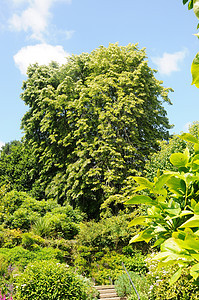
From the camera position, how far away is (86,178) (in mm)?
12352

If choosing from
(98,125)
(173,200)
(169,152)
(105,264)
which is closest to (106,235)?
(105,264)

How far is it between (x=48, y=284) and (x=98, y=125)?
8704mm

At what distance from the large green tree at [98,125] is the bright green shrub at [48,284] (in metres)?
5.41

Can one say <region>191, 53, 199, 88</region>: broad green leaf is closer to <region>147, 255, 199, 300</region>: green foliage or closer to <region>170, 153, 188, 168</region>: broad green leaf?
<region>170, 153, 188, 168</region>: broad green leaf

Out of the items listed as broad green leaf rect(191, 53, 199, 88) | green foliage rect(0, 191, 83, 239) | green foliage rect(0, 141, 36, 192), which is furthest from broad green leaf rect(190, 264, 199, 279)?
green foliage rect(0, 141, 36, 192)

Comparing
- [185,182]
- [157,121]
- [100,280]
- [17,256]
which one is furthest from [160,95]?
[185,182]

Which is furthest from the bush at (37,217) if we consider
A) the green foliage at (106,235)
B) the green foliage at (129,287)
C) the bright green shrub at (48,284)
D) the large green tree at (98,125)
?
the bright green shrub at (48,284)

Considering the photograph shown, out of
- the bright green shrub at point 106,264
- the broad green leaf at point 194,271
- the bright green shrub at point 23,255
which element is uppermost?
the broad green leaf at point 194,271

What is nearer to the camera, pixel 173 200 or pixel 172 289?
pixel 173 200

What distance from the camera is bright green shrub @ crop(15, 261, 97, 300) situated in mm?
5434

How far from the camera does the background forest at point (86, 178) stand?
640 cm

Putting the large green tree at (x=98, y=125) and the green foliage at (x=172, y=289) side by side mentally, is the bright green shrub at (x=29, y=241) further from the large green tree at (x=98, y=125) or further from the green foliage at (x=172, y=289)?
the large green tree at (x=98, y=125)

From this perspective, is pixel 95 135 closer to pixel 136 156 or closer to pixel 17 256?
pixel 136 156

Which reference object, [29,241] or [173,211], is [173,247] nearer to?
[173,211]
